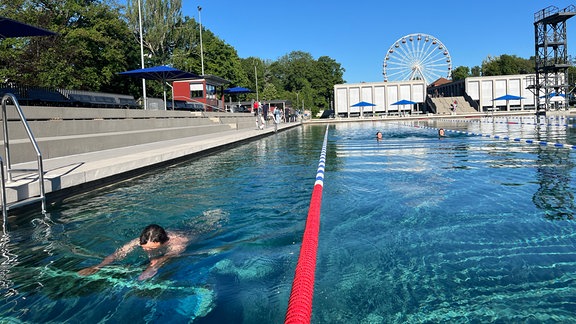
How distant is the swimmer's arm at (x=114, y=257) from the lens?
3881 mm

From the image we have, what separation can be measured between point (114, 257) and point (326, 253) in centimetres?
201

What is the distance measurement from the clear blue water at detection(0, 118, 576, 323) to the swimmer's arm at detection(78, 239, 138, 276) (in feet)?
0.34

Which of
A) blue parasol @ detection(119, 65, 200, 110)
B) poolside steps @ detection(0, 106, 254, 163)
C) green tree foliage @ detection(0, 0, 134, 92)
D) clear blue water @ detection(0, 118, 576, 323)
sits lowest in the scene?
clear blue water @ detection(0, 118, 576, 323)

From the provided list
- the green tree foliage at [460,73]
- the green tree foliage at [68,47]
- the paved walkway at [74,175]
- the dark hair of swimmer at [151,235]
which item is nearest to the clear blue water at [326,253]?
the dark hair of swimmer at [151,235]

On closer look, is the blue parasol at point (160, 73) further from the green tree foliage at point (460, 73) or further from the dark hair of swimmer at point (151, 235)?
the green tree foliage at point (460, 73)

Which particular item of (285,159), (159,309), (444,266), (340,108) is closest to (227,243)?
(159,309)

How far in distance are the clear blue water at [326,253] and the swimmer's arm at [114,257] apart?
103 mm

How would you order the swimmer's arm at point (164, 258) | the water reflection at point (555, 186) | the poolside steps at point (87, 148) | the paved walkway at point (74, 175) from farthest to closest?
1. the poolside steps at point (87, 148)
2. the paved walkway at point (74, 175)
3. the water reflection at point (555, 186)
4. the swimmer's arm at point (164, 258)

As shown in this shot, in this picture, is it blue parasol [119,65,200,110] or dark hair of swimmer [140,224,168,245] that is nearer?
dark hair of swimmer [140,224,168,245]

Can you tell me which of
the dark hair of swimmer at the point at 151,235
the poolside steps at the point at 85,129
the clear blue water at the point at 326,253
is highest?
the poolside steps at the point at 85,129

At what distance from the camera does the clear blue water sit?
305 cm

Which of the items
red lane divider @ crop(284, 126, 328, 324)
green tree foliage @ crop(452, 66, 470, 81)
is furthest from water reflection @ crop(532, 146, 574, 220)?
green tree foliage @ crop(452, 66, 470, 81)

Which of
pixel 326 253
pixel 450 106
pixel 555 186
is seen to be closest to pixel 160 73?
pixel 555 186

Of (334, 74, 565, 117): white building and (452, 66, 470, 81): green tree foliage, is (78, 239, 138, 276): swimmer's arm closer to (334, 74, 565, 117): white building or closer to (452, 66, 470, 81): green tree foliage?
(334, 74, 565, 117): white building
